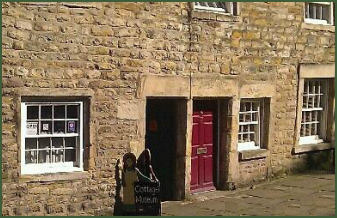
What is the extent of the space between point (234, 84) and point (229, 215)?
309 centimetres

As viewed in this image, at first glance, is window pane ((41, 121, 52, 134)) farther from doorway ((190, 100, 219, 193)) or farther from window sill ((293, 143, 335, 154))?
window sill ((293, 143, 335, 154))

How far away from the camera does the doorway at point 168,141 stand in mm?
10711

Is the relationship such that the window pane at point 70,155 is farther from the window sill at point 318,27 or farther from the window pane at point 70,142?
the window sill at point 318,27

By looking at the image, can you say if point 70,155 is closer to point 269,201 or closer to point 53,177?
point 53,177

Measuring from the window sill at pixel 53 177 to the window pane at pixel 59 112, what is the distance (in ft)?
3.17

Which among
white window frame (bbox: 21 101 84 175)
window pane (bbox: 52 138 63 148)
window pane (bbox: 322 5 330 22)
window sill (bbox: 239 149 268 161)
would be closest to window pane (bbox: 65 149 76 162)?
white window frame (bbox: 21 101 84 175)

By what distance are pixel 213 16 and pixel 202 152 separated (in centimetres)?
279

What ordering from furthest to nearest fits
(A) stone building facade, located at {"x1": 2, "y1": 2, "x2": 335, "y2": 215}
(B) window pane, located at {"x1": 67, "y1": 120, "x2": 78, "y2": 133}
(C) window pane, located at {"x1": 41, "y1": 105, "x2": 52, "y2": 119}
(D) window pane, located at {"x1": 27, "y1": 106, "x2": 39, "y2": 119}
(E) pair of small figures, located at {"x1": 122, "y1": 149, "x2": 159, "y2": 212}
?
(E) pair of small figures, located at {"x1": 122, "y1": 149, "x2": 159, "y2": 212}
(B) window pane, located at {"x1": 67, "y1": 120, "x2": 78, "y2": 133}
(C) window pane, located at {"x1": 41, "y1": 105, "x2": 52, "y2": 119}
(D) window pane, located at {"x1": 27, "y1": 106, "x2": 39, "y2": 119}
(A) stone building facade, located at {"x1": 2, "y1": 2, "x2": 335, "y2": 215}

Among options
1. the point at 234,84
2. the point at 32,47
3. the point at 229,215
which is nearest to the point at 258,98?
the point at 234,84

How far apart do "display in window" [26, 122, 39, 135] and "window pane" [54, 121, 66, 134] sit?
344 millimetres

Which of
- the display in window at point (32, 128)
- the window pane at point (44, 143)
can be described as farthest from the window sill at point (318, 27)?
the display in window at point (32, 128)

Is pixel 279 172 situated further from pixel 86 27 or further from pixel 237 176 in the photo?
pixel 86 27

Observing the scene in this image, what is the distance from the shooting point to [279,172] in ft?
41.4

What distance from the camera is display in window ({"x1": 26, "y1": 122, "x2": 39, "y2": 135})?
29.1 feet
